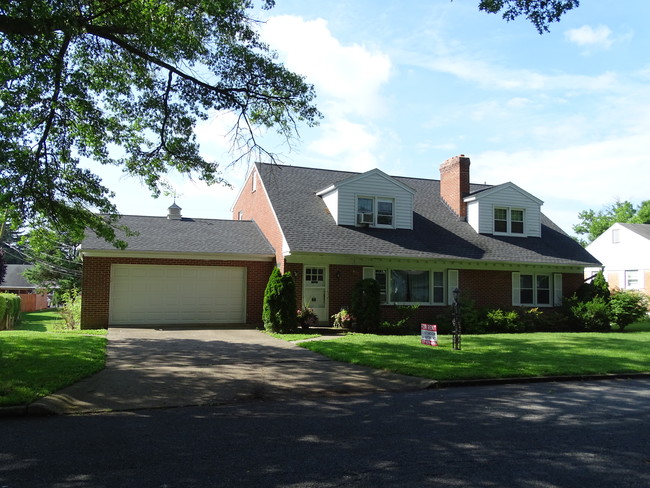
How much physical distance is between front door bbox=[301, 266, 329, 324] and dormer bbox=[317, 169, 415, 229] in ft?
7.90

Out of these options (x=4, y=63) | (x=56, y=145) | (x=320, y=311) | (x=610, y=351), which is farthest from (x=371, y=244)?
(x=4, y=63)

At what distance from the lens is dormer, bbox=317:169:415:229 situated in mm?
19719

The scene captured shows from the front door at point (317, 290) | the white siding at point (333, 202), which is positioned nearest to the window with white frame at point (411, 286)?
the front door at point (317, 290)

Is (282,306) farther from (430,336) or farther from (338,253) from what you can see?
(430,336)

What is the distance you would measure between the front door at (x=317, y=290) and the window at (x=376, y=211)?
2.94 meters

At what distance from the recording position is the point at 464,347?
13094 millimetres

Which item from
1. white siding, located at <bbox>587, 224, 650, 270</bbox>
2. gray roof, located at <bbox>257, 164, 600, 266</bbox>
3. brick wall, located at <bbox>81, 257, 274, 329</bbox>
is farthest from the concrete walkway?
white siding, located at <bbox>587, 224, 650, 270</bbox>

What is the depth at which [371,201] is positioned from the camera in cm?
2033

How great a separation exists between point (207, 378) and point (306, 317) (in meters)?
8.25

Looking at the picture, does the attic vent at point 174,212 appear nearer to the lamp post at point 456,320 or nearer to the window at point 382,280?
the window at point 382,280

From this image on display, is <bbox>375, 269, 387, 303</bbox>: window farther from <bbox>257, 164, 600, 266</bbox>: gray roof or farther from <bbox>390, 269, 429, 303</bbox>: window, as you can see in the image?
<bbox>257, 164, 600, 266</bbox>: gray roof

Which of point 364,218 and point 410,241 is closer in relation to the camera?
point 410,241

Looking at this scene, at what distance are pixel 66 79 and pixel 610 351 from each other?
14488 millimetres

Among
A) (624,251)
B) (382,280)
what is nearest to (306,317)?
(382,280)
